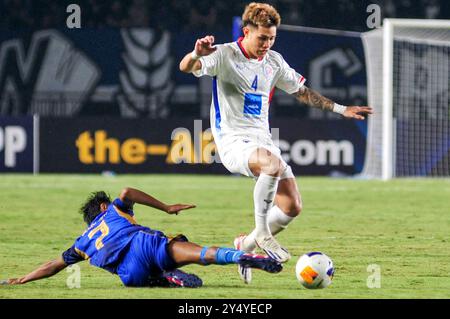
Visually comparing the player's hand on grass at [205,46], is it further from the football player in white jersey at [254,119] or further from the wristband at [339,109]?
the wristband at [339,109]

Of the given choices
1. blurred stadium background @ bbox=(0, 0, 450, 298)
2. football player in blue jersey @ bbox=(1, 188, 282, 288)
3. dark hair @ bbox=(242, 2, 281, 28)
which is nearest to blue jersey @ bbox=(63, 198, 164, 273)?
football player in blue jersey @ bbox=(1, 188, 282, 288)

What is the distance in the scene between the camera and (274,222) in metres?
8.65

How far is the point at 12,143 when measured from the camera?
20625 mm

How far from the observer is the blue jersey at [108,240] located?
7.60 meters

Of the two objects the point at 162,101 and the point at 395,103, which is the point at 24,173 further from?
the point at 395,103

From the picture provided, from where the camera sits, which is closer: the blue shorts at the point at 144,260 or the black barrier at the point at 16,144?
the blue shorts at the point at 144,260

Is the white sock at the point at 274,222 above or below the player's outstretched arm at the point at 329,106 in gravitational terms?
below

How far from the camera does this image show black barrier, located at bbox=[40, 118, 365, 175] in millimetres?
20516

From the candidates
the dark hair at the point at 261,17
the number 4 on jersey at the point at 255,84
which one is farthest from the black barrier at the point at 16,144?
the dark hair at the point at 261,17

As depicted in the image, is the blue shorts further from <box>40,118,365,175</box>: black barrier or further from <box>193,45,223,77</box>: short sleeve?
<box>40,118,365,175</box>: black barrier

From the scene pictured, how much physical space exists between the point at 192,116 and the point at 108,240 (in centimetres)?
1640

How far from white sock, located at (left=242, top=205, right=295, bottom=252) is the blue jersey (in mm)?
1046

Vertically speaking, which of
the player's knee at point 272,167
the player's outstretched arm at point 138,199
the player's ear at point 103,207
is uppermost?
the player's knee at point 272,167

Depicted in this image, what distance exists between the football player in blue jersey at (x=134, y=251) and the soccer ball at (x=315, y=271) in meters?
0.67
